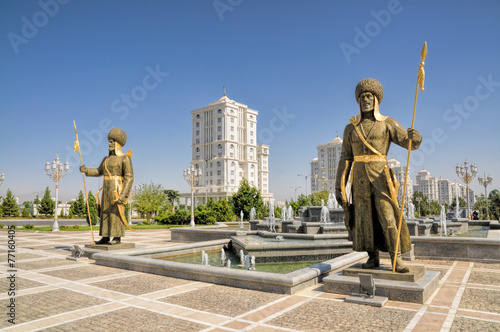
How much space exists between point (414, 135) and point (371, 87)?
1081mm

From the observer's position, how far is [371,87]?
18.9ft

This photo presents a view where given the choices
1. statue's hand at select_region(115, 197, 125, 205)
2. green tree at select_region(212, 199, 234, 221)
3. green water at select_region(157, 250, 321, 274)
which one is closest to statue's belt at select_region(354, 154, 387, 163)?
green water at select_region(157, 250, 321, 274)

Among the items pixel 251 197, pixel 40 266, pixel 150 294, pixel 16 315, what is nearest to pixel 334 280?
pixel 150 294

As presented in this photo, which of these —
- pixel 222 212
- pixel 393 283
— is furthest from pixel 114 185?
pixel 222 212

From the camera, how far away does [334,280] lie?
5.75m

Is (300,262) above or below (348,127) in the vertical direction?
below

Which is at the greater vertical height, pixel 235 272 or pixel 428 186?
pixel 428 186

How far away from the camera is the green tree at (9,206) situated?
1816 inches

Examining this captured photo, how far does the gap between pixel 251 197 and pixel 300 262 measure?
26.0 metres

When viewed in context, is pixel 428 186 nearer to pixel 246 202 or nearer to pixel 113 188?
pixel 246 202

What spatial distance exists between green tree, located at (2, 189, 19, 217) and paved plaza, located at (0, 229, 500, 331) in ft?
156

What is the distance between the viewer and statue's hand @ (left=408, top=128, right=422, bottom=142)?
5316 millimetres

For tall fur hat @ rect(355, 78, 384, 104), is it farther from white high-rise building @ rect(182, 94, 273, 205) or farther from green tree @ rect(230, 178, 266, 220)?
white high-rise building @ rect(182, 94, 273, 205)

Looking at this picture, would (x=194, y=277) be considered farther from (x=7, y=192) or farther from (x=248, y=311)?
(x=7, y=192)
